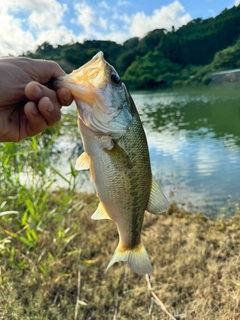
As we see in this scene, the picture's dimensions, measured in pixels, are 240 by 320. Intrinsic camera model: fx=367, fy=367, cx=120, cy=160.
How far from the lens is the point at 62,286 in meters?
4.01

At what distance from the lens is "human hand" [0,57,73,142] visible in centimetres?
192

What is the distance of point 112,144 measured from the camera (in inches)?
71.6

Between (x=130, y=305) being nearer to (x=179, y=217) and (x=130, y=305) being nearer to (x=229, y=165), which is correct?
(x=179, y=217)

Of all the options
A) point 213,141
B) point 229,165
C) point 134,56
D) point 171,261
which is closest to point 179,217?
point 171,261

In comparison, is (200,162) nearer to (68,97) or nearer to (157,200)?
(157,200)

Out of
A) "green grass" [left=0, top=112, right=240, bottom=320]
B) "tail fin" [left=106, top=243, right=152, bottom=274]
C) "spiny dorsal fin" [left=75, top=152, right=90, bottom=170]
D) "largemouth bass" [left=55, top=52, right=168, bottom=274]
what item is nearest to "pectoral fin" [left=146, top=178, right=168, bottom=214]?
"largemouth bass" [left=55, top=52, right=168, bottom=274]

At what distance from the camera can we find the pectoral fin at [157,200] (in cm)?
208

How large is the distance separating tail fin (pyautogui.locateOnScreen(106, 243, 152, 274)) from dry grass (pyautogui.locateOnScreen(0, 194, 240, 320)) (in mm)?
1660

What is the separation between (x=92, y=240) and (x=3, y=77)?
327cm

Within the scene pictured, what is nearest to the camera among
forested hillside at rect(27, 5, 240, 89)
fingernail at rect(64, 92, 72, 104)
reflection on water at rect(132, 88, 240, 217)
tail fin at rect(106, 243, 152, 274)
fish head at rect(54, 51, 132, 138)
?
fish head at rect(54, 51, 132, 138)

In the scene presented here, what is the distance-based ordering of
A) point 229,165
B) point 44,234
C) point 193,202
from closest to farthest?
point 44,234, point 193,202, point 229,165

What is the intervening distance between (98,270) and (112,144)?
2880mm

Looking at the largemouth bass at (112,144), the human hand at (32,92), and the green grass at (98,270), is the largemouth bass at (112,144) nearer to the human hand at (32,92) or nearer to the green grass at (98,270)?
the human hand at (32,92)

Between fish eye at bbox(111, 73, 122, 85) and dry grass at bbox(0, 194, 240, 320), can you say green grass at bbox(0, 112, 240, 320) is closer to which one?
dry grass at bbox(0, 194, 240, 320)
